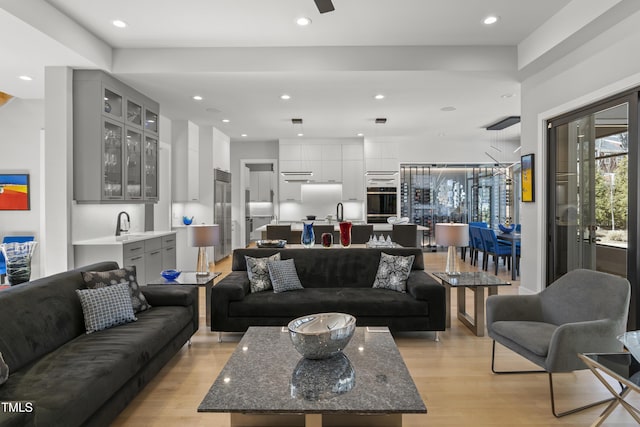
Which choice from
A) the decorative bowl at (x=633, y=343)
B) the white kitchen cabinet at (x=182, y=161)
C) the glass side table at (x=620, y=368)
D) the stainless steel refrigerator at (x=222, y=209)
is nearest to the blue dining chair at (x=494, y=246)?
the decorative bowl at (x=633, y=343)

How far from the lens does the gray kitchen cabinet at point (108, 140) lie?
14.6ft

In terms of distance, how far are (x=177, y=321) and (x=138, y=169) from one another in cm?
317

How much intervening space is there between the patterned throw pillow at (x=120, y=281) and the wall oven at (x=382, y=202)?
6669 mm

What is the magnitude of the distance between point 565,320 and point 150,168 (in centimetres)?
556

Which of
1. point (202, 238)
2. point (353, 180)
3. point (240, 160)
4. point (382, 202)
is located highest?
point (240, 160)

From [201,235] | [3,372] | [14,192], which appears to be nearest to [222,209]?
[14,192]

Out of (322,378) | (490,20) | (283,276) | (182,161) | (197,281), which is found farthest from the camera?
(182,161)

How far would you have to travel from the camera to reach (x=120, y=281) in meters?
3.04

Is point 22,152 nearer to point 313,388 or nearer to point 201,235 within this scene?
point 201,235

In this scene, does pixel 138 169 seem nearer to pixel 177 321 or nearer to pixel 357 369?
pixel 177 321

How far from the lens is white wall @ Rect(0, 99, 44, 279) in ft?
18.9

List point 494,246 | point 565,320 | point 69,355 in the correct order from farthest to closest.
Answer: point 494,246 → point 565,320 → point 69,355

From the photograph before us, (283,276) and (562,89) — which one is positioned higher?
(562,89)

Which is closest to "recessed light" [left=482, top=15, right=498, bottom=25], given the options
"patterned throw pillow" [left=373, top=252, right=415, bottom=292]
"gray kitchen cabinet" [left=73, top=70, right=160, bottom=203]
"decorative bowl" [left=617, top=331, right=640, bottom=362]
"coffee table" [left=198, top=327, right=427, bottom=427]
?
"patterned throw pillow" [left=373, top=252, right=415, bottom=292]
